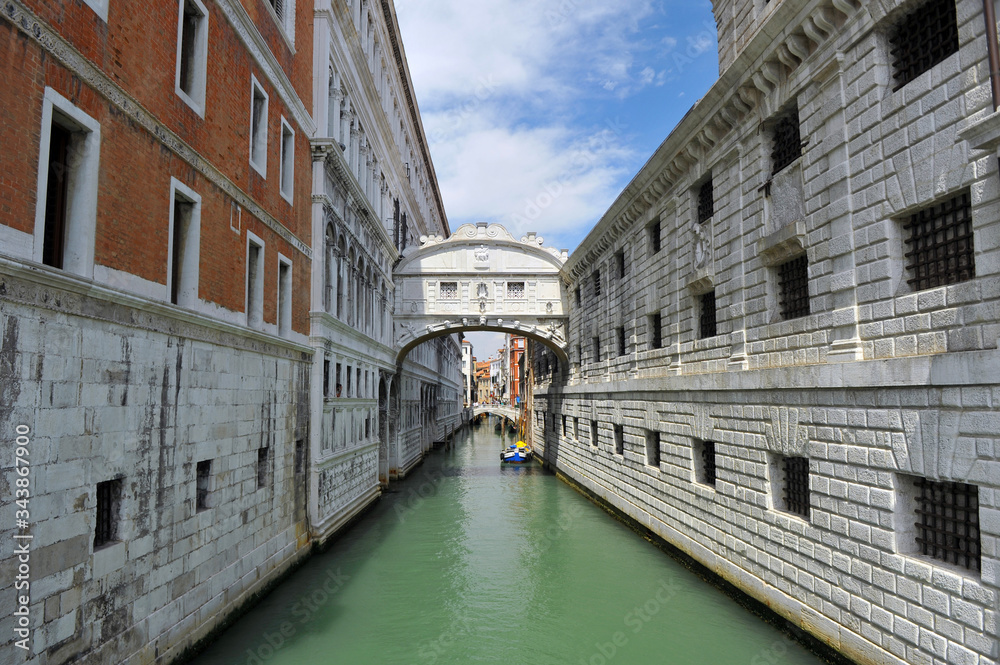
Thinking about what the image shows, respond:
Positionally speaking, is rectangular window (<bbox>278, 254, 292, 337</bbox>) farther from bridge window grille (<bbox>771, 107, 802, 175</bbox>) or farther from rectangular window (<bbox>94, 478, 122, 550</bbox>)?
bridge window grille (<bbox>771, 107, 802, 175</bbox>)

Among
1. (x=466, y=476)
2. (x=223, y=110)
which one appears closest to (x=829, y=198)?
(x=223, y=110)

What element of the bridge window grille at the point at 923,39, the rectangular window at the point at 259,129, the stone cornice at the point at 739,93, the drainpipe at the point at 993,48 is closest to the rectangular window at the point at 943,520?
the drainpipe at the point at 993,48

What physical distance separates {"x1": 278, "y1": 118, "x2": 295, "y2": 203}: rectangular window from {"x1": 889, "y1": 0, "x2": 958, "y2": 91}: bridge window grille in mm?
9967

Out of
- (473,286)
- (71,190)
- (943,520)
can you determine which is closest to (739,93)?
(943,520)

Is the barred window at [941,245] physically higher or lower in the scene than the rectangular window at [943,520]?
higher

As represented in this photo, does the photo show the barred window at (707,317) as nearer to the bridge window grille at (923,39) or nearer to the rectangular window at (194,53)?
the bridge window grille at (923,39)

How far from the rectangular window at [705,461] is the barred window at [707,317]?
2.13 m

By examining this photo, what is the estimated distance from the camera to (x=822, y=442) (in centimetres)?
803

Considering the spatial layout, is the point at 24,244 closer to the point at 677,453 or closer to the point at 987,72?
the point at 987,72

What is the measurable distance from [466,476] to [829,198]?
22508 mm

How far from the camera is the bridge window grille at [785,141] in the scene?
933cm

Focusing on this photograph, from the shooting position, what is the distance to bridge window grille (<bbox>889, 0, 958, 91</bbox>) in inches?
257

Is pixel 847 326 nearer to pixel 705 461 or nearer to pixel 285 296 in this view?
pixel 705 461

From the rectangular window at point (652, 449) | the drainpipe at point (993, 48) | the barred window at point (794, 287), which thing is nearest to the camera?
the drainpipe at point (993, 48)
